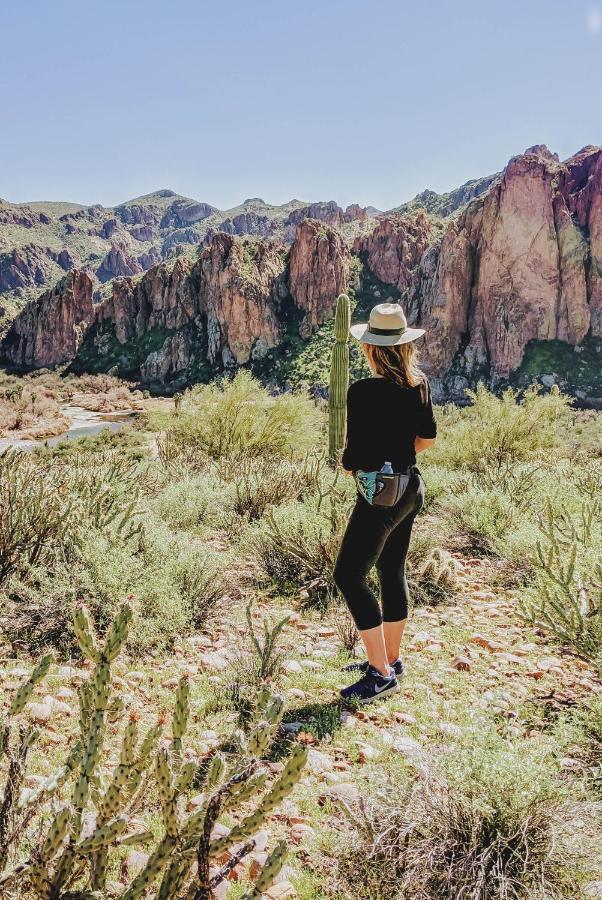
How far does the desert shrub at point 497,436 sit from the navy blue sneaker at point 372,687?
294 inches

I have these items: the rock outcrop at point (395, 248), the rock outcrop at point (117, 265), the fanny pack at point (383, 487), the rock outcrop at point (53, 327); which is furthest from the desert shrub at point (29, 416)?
the rock outcrop at point (117, 265)

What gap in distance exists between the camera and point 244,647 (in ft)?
11.0

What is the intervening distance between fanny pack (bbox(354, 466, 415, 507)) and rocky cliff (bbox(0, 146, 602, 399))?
51.8 m

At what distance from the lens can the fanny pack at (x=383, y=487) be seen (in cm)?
268

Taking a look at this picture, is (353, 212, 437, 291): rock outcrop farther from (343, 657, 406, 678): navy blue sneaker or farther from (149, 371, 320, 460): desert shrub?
(343, 657, 406, 678): navy blue sneaker

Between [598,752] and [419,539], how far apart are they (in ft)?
8.61

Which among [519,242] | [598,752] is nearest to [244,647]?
[598,752]

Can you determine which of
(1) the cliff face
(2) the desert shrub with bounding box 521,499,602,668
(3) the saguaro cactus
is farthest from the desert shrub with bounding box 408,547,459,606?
(1) the cliff face

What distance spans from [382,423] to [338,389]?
25.4 feet

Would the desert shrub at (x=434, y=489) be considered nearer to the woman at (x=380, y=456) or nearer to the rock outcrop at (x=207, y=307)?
the woman at (x=380, y=456)

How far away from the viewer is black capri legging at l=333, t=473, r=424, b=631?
2.77 meters

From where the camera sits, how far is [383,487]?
268cm

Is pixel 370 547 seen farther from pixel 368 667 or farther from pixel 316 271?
pixel 316 271

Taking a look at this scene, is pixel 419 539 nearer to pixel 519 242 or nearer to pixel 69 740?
pixel 69 740
